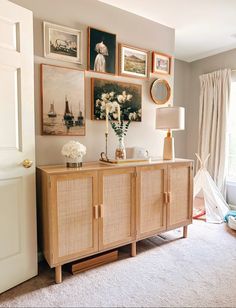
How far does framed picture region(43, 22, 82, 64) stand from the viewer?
2.13m

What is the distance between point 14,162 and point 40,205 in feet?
1.62

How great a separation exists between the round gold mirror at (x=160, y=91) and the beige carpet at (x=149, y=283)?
5.87 ft

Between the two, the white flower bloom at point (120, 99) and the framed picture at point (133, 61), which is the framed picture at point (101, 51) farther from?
the white flower bloom at point (120, 99)

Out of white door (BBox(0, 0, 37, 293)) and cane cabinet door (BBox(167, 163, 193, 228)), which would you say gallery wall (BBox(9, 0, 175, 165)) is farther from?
cane cabinet door (BBox(167, 163, 193, 228))

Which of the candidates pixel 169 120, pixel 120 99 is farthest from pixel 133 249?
pixel 120 99

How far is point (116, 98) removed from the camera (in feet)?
8.46

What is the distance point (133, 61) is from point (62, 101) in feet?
3.39

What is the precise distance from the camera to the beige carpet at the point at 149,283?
166cm

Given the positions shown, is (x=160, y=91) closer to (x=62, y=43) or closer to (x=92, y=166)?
(x=62, y=43)

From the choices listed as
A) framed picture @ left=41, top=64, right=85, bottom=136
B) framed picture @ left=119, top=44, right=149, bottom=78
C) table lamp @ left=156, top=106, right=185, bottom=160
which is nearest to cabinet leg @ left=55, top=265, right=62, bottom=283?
framed picture @ left=41, top=64, right=85, bottom=136

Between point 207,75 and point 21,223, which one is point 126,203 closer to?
point 21,223

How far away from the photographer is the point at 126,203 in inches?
86.6

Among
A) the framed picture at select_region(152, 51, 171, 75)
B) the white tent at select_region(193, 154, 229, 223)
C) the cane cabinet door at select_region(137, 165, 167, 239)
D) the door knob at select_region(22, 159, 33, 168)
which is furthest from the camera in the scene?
the white tent at select_region(193, 154, 229, 223)

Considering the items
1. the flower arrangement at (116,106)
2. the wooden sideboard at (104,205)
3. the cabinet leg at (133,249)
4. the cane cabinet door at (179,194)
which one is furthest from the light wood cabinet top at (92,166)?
the cabinet leg at (133,249)
